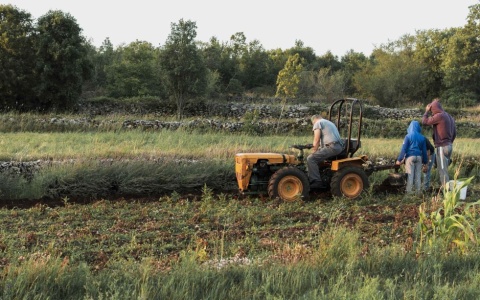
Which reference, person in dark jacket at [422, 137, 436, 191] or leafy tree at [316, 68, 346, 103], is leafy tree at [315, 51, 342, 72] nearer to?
leafy tree at [316, 68, 346, 103]

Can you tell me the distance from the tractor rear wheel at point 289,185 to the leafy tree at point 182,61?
63.1ft

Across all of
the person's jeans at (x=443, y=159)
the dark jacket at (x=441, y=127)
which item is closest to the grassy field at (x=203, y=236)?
the person's jeans at (x=443, y=159)

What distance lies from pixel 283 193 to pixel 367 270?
4.38 metres

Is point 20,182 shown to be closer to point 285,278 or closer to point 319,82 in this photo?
point 285,278

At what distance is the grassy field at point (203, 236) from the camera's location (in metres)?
4.16

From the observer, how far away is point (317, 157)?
30.3ft

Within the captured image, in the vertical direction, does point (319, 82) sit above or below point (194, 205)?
above

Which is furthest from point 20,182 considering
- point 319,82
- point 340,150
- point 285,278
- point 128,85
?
point 319,82

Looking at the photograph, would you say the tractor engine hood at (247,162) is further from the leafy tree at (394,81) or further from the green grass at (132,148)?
the leafy tree at (394,81)

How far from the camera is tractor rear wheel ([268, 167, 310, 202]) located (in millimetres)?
9008

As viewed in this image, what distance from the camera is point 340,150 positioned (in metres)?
9.32

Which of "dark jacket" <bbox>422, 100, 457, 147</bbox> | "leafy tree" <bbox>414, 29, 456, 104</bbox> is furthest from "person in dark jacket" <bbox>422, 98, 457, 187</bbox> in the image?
"leafy tree" <bbox>414, 29, 456, 104</bbox>

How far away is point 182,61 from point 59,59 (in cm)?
730

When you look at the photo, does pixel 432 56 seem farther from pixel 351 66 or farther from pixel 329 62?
pixel 329 62
